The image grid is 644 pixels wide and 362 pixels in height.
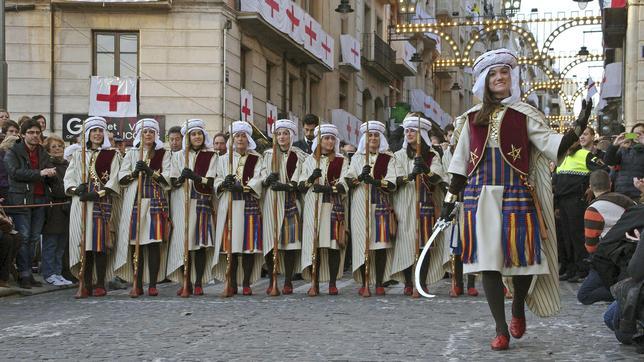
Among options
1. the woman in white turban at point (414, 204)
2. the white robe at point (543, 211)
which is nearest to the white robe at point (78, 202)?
the woman in white turban at point (414, 204)

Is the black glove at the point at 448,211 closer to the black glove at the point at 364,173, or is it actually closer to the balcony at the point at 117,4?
the black glove at the point at 364,173

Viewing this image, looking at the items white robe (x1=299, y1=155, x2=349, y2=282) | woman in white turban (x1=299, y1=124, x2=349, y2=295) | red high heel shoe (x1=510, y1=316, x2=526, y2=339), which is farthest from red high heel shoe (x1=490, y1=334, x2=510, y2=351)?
white robe (x1=299, y1=155, x2=349, y2=282)

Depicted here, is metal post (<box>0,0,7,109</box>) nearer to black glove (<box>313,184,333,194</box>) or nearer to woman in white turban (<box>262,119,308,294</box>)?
woman in white turban (<box>262,119,308,294</box>)

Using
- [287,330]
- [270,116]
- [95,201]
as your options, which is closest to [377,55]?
[270,116]

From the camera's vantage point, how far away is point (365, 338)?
757 cm

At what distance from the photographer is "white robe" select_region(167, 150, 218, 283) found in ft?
38.6

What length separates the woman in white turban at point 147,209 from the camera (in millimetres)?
11633

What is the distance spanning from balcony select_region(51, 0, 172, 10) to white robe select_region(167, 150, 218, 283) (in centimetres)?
1146

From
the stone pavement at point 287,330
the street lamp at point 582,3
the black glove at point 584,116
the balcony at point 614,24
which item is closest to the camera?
the black glove at point 584,116

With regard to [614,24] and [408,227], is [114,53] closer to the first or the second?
[408,227]

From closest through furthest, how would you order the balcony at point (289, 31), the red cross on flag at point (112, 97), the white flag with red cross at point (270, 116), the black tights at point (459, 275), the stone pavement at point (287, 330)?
1. the stone pavement at point (287, 330)
2. the black tights at point (459, 275)
3. the red cross on flag at point (112, 97)
4. the balcony at point (289, 31)
5. the white flag with red cross at point (270, 116)

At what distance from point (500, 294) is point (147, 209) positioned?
18.2 ft

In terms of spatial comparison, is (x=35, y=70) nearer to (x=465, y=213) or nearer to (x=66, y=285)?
(x=66, y=285)

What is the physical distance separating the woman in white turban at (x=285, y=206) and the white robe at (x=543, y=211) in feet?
15.1
